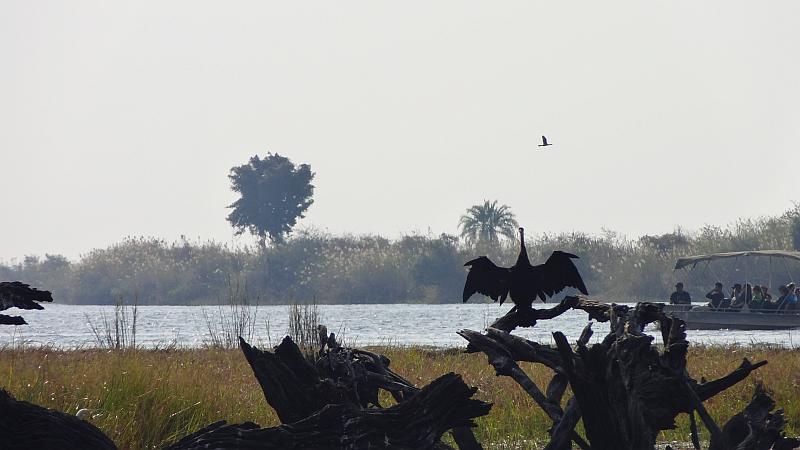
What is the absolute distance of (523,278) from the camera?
477cm

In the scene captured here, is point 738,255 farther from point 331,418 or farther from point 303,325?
point 331,418

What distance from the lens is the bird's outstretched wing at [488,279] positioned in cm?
490

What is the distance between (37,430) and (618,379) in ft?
5.81

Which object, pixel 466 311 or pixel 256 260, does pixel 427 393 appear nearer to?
pixel 466 311

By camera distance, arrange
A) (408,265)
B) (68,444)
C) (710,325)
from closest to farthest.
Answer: (68,444) < (710,325) < (408,265)

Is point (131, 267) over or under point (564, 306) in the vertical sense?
over

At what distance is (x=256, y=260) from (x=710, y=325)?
52.5m

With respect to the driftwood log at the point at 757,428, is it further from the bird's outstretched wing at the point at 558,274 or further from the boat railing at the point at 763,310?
the boat railing at the point at 763,310

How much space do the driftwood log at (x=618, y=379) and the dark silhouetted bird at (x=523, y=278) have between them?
0.87 ft

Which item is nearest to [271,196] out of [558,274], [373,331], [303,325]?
[373,331]

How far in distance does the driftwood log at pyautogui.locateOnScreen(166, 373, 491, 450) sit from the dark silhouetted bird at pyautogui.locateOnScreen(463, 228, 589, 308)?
3.06 feet

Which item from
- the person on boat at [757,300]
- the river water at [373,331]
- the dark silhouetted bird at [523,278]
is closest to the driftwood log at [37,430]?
the dark silhouetted bird at [523,278]

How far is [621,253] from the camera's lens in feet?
227

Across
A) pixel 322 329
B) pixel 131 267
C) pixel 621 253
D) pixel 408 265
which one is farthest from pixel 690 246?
pixel 322 329
